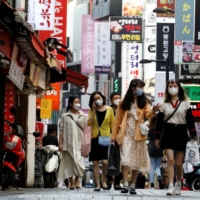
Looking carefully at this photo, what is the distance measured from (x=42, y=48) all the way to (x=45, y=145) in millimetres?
5323

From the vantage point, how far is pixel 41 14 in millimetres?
25891

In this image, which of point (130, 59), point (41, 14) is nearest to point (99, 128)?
point (41, 14)

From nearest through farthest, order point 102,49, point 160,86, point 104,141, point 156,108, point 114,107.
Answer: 1. point 156,108
2. point 104,141
3. point 114,107
4. point 160,86
5. point 102,49

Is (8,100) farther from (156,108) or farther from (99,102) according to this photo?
(156,108)

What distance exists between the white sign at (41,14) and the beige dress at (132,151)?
10.7m

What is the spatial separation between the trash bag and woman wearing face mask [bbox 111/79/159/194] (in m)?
0.48

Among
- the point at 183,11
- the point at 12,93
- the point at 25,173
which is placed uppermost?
the point at 183,11

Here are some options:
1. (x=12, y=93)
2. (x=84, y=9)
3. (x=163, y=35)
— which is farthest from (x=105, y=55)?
(x=12, y=93)

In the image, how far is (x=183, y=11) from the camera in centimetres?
3291

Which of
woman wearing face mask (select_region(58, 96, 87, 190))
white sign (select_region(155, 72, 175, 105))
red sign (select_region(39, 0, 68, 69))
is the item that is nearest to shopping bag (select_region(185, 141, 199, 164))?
woman wearing face mask (select_region(58, 96, 87, 190))

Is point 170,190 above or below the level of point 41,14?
below

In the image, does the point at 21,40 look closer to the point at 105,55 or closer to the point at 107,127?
the point at 107,127

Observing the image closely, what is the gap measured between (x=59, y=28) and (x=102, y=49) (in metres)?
32.2

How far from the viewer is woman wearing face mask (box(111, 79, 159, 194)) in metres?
15.2
